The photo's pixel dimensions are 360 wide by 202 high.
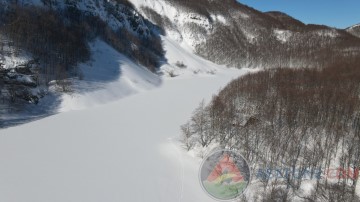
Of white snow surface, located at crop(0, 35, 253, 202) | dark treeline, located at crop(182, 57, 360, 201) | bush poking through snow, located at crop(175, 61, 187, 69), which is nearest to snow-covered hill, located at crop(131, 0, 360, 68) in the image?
bush poking through snow, located at crop(175, 61, 187, 69)

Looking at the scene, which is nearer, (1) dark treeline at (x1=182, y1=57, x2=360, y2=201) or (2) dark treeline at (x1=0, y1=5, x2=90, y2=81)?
(1) dark treeline at (x1=182, y1=57, x2=360, y2=201)

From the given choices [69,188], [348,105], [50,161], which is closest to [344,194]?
[69,188]

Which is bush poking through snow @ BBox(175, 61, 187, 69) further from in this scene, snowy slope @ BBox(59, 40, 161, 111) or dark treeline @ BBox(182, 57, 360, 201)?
dark treeline @ BBox(182, 57, 360, 201)

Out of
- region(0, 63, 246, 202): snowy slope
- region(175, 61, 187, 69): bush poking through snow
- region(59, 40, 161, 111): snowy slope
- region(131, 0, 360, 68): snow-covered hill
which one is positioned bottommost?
region(0, 63, 246, 202): snowy slope

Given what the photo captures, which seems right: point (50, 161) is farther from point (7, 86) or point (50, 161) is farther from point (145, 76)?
point (145, 76)

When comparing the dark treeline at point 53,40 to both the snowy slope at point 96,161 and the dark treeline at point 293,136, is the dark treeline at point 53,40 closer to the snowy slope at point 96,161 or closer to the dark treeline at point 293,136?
the snowy slope at point 96,161

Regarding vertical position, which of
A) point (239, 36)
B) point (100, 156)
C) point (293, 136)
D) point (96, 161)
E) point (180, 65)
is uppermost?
point (239, 36)

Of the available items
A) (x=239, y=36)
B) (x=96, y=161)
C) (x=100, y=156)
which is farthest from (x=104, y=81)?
(x=239, y=36)

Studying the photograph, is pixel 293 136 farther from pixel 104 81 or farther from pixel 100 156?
pixel 104 81
